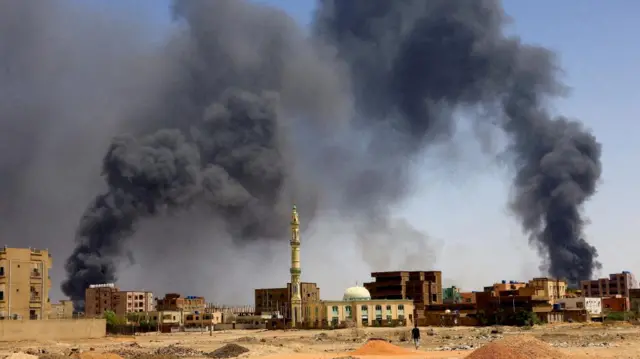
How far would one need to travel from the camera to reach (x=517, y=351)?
37.1 meters

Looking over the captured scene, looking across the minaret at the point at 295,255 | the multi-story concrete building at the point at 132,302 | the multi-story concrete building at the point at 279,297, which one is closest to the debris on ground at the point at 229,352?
the minaret at the point at 295,255

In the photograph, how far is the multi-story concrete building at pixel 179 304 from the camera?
154 meters

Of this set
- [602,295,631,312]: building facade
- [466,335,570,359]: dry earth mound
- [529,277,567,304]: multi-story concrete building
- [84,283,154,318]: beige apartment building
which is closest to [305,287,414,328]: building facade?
[529,277,567,304]: multi-story concrete building

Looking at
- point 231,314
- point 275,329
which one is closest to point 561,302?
point 275,329

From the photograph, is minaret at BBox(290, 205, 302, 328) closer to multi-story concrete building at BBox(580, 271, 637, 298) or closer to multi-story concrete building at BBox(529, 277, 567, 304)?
multi-story concrete building at BBox(529, 277, 567, 304)

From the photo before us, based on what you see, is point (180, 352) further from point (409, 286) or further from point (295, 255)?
point (409, 286)

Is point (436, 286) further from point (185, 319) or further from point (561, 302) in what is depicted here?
point (185, 319)

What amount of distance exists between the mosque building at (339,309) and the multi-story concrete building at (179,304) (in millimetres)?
22103

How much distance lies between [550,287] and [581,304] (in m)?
9.89

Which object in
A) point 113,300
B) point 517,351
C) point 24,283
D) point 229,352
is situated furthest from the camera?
point 113,300

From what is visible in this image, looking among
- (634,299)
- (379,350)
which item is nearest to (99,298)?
(379,350)

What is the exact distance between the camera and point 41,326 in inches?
2913

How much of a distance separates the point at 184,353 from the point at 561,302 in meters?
88.6

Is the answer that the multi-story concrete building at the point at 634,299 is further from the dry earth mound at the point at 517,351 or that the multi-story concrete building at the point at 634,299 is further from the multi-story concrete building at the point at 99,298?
the dry earth mound at the point at 517,351
